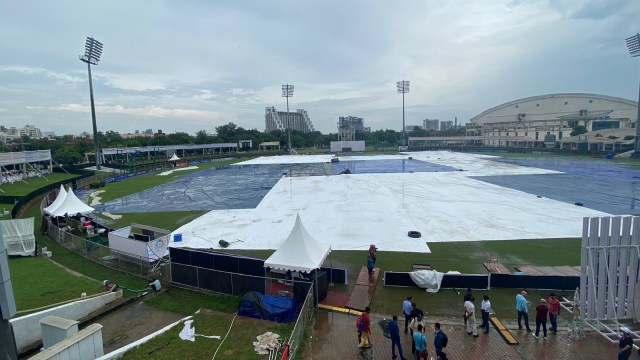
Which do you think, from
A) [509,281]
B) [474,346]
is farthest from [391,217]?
[474,346]

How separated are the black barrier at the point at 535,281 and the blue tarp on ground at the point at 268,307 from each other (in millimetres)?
8795

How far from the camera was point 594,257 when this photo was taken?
1192 centimetres

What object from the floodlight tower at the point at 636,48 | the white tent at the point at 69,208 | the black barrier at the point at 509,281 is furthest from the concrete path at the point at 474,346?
the floodlight tower at the point at 636,48

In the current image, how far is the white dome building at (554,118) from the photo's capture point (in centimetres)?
12031

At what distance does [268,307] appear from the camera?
12.9 m

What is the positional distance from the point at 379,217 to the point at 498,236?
861 cm

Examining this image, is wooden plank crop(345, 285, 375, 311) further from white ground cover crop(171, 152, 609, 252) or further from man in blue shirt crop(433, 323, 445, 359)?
white ground cover crop(171, 152, 609, 252)

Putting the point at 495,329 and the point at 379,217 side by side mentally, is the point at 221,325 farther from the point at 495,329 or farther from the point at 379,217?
the point at 379,217

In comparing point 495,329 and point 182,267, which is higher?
point 182,267

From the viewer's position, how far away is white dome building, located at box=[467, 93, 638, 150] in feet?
395

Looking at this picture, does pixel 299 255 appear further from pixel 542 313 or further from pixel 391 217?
pixel 391 217

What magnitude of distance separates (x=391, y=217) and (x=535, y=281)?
530 inches

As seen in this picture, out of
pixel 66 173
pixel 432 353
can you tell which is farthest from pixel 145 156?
pixel 432 353

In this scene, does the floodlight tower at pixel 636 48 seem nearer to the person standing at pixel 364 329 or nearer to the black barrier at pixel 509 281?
the black barrier at pixel 509 281
